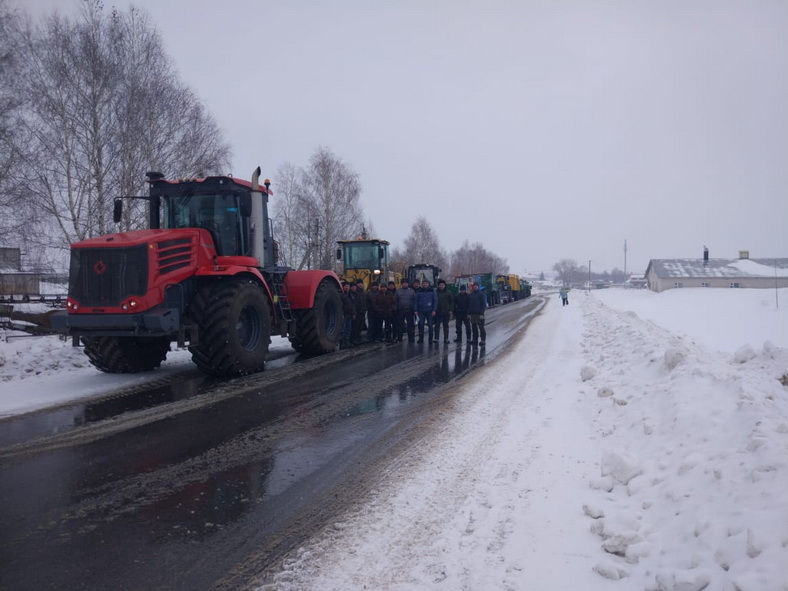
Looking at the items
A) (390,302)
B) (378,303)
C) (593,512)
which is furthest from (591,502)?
(378,303)

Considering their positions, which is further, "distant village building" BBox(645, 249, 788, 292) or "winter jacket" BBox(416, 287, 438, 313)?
"distant village building" BBox(645, 249, 788, 292)

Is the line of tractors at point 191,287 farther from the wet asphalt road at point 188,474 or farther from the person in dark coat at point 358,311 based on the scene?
the person in dark coat at point 358,311

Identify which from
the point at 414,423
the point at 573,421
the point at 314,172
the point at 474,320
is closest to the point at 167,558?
A: the point at 414,423

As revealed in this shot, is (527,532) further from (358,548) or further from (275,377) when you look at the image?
(275,377)

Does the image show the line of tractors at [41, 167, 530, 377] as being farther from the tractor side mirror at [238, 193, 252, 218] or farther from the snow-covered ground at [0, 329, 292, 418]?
the snow-covered ground at [0, 329, 292, 418]

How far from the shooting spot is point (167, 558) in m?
3.26

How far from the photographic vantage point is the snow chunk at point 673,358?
6.82 metres

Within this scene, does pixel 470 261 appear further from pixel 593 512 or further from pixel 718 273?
pixel 593 512

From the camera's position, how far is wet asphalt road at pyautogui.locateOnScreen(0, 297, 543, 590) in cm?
323

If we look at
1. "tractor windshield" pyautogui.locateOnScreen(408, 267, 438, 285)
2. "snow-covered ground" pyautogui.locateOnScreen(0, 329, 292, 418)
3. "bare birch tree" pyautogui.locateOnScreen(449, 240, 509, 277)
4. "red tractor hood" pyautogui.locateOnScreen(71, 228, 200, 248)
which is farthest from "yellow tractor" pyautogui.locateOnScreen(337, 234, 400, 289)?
"bare birch tree" pyautogui.locateOnScreen(449, 240, 509, 277)

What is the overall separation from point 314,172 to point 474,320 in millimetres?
28567

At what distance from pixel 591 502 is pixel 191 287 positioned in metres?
7.14

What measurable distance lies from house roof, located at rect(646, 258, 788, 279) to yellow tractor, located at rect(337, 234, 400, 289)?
6120cm

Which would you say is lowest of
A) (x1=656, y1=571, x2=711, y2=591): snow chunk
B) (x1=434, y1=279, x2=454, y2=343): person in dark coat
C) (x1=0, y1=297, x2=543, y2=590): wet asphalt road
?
(x1=0, y1=297, x2=543, y2=590): wet asphalt road
